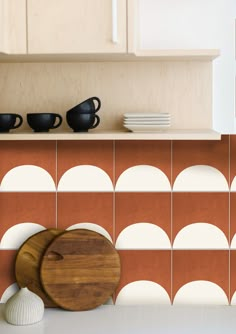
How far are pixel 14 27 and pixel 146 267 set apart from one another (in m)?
1.08

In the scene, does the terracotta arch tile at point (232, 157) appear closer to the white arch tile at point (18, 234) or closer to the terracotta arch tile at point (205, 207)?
the terracotta arch tile at point (205, 207)

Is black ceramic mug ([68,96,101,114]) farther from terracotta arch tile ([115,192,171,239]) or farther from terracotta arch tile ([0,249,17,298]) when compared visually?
terracotta arch tile ([0,249,17,298])

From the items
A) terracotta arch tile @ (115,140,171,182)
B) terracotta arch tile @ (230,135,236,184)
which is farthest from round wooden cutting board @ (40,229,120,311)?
terracotta arch tile @ (230,135,236,184)

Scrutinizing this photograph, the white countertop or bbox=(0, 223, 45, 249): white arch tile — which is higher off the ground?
bbox=(0, 223, 45, 249): white arch tile

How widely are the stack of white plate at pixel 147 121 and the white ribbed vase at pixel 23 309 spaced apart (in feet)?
2.39

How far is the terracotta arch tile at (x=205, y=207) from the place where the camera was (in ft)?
9.06

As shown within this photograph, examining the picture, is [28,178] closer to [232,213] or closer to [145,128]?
[145,128]

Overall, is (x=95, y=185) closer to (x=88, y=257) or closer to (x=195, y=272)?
(x=88, y=257)

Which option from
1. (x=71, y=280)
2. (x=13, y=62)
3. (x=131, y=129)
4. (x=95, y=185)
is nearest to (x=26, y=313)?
(x=71, y=280)

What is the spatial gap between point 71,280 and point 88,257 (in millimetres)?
111

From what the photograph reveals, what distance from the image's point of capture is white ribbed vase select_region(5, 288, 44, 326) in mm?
2535

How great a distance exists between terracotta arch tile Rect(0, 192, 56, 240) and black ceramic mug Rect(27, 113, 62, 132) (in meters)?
0.35

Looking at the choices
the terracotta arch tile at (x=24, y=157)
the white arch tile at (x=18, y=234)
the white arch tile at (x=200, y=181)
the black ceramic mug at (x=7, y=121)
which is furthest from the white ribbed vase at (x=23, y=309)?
the white arch tile at (x=200, y=181)

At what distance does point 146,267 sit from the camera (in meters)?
2.79
